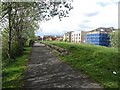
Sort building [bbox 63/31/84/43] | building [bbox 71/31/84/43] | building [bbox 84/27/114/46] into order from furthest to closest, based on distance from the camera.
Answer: building [bbox 63/31/84/43]
building [bbox 71/31/84/43]
building [bbox 84/27/114/46]

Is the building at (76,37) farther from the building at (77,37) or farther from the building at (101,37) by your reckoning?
the building at (101,37)

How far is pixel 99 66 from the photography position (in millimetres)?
16266

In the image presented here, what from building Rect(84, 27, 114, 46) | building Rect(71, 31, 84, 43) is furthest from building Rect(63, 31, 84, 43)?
building Rect(84, 27, 114, 46)

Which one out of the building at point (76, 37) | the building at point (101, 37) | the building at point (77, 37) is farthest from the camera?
the building at point (76, 37)

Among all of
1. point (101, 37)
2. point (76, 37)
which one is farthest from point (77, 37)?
point (101, 37)

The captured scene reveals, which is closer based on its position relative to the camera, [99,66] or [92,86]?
[92,86]

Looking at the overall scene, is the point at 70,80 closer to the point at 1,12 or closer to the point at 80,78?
the point at 80,78

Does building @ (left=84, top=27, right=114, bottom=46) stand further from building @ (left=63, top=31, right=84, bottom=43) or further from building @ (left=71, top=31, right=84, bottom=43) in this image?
building @ (left=63, top=31, right=84, bottom=43)

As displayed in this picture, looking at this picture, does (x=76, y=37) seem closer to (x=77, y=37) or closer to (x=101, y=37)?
(x=77, y=37)

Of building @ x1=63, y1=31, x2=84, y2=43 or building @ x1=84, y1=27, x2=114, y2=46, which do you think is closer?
building @ x1=84, y1=27, x2=114, y2=46

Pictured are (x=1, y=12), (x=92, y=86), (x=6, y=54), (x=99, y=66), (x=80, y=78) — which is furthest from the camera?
(x=6, y=54)

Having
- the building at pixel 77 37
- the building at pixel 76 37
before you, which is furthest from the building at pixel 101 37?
the building at pixel 76 37

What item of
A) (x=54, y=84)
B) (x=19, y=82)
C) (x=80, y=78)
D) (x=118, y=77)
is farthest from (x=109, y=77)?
(x=19, y=82)

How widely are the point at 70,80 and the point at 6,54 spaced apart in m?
14.1
